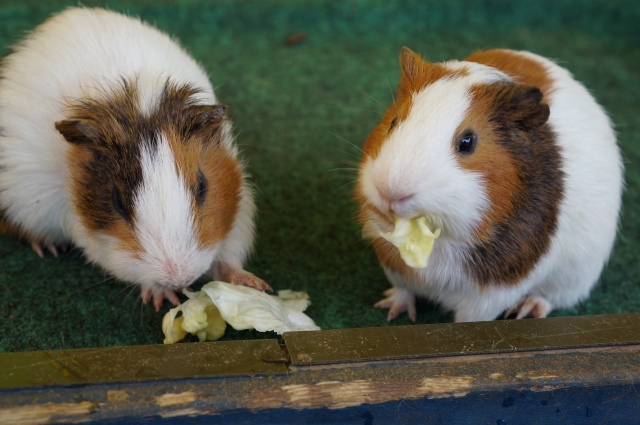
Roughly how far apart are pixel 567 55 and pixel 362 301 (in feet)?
8.00

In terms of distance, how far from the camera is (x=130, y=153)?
6.23 ft

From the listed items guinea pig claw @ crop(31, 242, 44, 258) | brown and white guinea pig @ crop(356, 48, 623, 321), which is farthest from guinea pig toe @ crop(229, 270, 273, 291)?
guinea pig claw @ crop(31, 242, 44, 258)

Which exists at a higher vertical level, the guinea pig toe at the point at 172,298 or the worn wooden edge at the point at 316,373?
the worn wooden edge at the point at 316,373

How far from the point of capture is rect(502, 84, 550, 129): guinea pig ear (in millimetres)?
1778

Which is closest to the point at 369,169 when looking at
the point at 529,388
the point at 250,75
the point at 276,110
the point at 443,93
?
the point at 443,93

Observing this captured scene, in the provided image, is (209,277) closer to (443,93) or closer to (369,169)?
(369,169)

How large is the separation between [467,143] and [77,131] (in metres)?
1.09

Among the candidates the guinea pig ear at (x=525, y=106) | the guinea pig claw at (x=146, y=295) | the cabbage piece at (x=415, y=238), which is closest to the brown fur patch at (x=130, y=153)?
the guinea pig claw at (x=146, y=295)

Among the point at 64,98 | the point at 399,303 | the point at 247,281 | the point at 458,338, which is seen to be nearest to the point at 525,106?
the point at 458,338

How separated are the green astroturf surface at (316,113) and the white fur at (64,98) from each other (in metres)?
0.22

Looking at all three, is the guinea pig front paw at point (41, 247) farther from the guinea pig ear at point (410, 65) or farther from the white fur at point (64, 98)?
the guinea pig ear at point (410, 65)

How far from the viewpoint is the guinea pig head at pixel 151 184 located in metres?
1.84

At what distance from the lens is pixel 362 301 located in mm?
2361

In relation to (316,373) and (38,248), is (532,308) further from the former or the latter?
(38,248)
